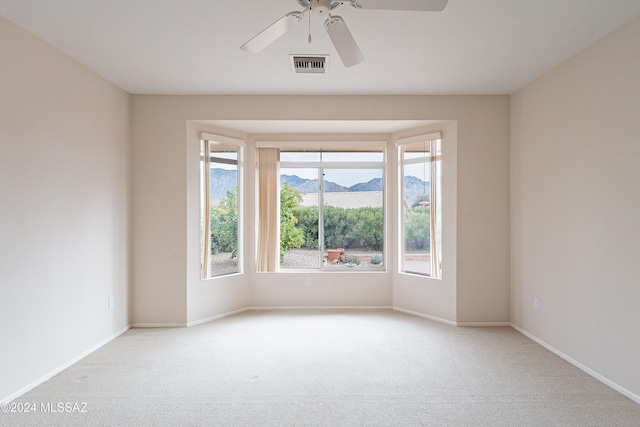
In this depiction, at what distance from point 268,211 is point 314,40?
2547mm

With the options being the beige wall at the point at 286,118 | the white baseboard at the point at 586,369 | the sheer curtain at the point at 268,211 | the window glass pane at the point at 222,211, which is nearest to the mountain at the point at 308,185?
the window glass pane at the point at 222,211

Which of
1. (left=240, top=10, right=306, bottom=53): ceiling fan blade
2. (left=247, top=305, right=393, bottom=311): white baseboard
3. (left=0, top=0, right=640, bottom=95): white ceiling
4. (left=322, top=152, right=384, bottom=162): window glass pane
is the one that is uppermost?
(left=0, top=0, right=640, bottom=95): white ceiling

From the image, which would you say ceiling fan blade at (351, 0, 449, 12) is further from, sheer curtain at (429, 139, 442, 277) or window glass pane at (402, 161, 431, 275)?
window glass pane at (402, 161, 431, 275)

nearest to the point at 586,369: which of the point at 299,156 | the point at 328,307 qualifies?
the point at 328,307

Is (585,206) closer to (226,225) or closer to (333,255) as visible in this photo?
(333,255)

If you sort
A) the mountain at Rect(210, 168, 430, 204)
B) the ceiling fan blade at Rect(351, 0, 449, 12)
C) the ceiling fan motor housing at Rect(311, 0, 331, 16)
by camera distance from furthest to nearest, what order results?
the mountain at Rect(210, 168, 430, 204)
the ceiling fan motor housing at Rect(311, 0, 331, 16)
the ceiling fan blade at Rect(351, 0, 449, 12)

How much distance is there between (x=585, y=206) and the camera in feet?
10.0

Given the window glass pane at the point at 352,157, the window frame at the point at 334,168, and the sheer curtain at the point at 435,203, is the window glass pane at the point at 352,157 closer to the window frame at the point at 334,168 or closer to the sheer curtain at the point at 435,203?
the window frame at the point at 334,168

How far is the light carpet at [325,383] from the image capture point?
237 centimetres

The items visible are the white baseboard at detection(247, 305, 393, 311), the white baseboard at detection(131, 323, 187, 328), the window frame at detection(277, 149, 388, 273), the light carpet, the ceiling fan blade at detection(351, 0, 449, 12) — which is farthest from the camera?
the window frame at detection(277, 149, 388, 273)

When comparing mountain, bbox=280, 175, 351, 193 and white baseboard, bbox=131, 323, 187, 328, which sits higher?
mountain, bbox=280, 175, 351, 193

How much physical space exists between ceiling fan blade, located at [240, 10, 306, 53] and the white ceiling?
1.46 feet

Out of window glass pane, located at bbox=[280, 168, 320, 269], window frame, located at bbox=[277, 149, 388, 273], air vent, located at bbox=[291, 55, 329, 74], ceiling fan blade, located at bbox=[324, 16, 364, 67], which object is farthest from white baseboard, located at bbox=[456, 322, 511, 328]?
ceiling fan blade, located at bbox=[324, 16, 364, 67]

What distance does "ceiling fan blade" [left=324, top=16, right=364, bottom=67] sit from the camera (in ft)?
6.67
